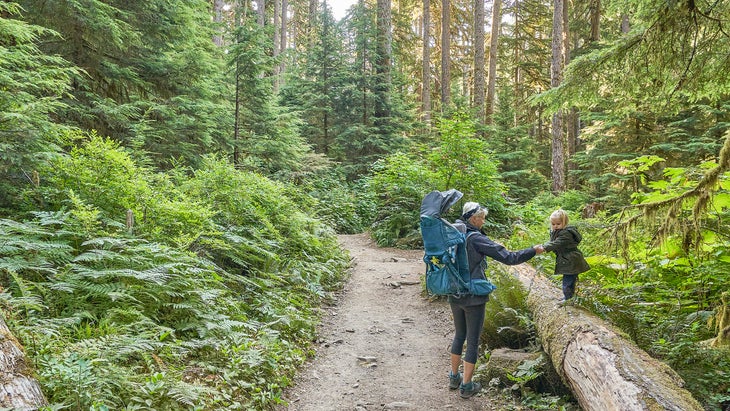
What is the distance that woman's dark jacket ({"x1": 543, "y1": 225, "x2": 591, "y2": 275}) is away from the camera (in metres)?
4.91

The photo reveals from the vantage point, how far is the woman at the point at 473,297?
15.9ft

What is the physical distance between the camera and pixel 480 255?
195 inches

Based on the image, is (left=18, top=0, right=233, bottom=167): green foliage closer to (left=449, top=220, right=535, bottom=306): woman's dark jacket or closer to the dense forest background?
the dense forest background

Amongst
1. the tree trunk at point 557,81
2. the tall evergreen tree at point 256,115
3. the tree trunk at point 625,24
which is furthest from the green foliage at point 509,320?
the tree trunk at point 625,24

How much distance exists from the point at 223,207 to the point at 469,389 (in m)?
5.88

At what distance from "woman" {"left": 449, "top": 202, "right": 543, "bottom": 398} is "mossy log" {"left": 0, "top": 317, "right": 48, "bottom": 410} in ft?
12.9

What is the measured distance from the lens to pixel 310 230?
37.7 feet

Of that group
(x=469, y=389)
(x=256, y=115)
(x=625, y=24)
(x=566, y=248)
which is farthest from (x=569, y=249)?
(x=625, y=24)

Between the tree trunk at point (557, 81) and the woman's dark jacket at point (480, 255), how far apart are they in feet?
48.6

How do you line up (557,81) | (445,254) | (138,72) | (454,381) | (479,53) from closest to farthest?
(445,254) < (454,381) < (138,72) < (557,81) < (479,53)

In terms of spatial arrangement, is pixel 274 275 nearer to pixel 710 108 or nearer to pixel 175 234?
pixel 175 234

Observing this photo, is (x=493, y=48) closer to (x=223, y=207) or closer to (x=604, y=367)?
(x=223, y=207)

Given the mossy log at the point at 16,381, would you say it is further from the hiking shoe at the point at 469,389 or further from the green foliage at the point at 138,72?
the green foliage at the point at 138,72

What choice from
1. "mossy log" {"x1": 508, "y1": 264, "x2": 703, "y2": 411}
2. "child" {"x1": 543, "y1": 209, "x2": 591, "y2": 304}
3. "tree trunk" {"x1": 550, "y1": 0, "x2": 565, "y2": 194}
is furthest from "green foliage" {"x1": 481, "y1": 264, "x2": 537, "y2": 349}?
"tree trunk" {"x1": 550, "y1": 0, "x2": 565, "y2": 194}
